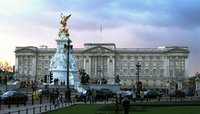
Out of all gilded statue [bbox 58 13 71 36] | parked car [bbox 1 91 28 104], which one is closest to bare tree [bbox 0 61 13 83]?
gilded statue [bbox 58 13 71 36]

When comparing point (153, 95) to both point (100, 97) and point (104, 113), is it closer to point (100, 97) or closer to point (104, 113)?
point (100, 97)

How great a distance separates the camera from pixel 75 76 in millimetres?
111188

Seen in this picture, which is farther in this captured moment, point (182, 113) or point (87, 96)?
point (87, 96)

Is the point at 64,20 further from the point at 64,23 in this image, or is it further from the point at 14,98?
the point at 14,98

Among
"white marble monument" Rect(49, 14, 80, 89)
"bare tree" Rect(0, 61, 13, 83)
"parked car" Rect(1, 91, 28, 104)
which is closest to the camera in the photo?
"parked car" Rect(1, 91, 28, 104)

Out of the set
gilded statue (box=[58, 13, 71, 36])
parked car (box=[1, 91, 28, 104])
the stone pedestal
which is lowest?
parked car (box=[1, 91, 28, 104])

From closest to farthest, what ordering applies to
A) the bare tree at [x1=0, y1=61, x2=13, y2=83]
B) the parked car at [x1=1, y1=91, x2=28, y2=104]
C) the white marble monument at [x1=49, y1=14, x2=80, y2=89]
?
1. the parked car at [x1=1, y1=91, x2=28, y2=104]
2. the white marble monument at [x1=49, y1=14, x2=80, y2=89]
3. the bare tree at [x1=0, y1=61, x2=13, y2=83]

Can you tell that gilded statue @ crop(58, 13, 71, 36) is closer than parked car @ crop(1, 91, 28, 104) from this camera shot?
No

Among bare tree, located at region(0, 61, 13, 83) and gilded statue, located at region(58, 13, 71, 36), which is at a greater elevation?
gilded statue, located at region(58, 13, 71, 36)

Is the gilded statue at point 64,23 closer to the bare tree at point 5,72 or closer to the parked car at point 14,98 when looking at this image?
the bare tree at point 5,72

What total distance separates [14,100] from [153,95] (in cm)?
3086

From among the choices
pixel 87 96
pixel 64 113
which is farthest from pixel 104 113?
pixel 87 96

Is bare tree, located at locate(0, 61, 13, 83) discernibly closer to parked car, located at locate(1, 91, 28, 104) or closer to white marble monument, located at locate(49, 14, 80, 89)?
white marble monument, located at locate(49, 14, 80, 89)

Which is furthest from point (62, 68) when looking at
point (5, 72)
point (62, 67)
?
point (5, 72)
